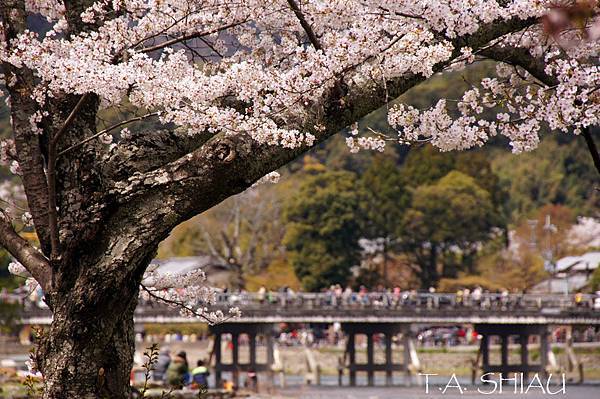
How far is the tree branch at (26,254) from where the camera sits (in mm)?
7000

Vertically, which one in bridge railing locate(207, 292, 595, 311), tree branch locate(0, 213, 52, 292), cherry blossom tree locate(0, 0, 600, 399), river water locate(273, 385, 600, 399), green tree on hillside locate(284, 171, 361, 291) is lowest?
river water locate(273, 385, 600, 399)

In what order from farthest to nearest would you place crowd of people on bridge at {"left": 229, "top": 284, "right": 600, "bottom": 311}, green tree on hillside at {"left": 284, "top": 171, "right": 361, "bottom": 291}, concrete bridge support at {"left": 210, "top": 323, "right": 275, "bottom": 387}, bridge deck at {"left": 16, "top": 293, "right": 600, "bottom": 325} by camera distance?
1. green tree on hillside at {"left": 284, "top": 171, "right": 361, "bottom": 291}
2. crowd of people on bridge at {"left": 229, "top": 284, "right": 600, "bottom": 311}
3. bridge deck at {"left": 16, "top": 293, "right": 600, "bottom": 325}
4. concrete bridge support at {"left": 210, "top": 323, "right": 275, "bottom": 387}

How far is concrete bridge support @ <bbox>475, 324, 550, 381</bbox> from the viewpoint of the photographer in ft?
139

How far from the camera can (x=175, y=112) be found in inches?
255

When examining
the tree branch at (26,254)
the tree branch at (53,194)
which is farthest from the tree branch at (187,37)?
the tree branch at (26,254)

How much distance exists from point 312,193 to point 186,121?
158 ft

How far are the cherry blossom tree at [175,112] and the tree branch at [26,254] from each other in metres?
0.01

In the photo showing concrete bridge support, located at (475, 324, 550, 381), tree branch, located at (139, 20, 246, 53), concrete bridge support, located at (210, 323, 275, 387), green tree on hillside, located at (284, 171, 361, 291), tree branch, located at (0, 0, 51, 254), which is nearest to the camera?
tree branch, located at (139, 20, 246, 53)

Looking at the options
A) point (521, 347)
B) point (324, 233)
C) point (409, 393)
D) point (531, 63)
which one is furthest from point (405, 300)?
point (531, 63)

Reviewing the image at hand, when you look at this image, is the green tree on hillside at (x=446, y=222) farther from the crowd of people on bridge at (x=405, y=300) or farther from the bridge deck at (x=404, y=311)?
the bridge deck at (x=404, y=311)

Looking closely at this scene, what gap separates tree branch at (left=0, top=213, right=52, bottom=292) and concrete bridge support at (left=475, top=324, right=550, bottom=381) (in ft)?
117

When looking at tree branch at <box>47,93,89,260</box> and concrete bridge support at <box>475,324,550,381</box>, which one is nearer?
tree branch at <box>47,93,89,260</box>

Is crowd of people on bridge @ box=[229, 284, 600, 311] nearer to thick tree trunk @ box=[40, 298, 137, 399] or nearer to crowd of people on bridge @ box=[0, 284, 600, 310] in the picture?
crowd of people on bridge @ box=[0, 284, 600, 310]

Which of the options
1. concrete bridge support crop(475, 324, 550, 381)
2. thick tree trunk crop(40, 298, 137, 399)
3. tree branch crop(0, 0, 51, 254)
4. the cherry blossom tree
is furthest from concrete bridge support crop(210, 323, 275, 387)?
thick tree trunk crop(40, 298, 137, 399)
